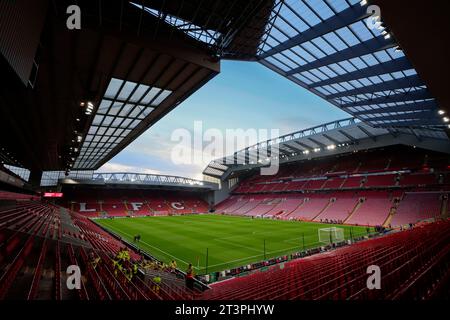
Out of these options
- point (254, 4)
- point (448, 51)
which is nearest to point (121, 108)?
point (254, 4)

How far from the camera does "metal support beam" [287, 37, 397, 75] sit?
13141 mm

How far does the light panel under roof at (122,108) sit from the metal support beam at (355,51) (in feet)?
36.5

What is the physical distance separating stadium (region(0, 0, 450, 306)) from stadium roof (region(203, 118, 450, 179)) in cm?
77

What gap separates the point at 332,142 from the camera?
45.4 meters

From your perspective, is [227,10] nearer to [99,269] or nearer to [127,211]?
[99,269]

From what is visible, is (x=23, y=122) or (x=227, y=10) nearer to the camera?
(x=227, y=10)

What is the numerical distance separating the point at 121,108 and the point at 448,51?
1843cm

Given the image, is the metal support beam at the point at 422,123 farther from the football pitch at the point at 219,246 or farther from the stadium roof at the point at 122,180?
the stadium roof at the point at 122,180

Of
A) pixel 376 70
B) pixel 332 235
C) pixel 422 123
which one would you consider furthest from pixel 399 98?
pixel 332 235

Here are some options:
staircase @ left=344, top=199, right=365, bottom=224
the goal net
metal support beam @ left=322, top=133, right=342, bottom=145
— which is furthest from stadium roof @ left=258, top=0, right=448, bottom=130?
staircase @ left=344, top=199, right=365, bottom=224

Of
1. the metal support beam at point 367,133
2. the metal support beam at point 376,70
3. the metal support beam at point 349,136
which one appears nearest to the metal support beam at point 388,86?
the metal support beam at point 376,70

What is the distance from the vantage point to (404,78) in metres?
16.3

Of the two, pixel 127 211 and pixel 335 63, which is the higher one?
pixel 335 63
